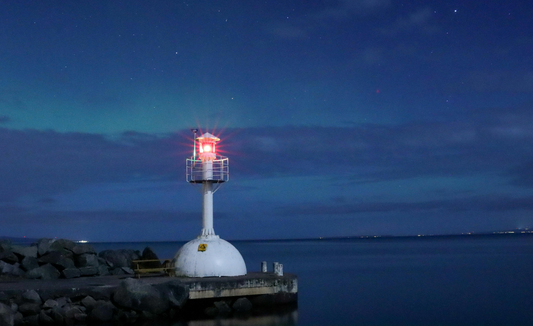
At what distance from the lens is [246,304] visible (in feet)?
63.9

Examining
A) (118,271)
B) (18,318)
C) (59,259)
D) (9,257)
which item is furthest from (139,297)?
(9,257)

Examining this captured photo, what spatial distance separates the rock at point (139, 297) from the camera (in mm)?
17609

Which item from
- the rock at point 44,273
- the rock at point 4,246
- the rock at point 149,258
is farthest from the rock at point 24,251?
the rock at point 149,258

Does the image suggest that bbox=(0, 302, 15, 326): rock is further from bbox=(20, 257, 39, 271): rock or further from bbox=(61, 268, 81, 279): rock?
bbox=(20, 257, 39, 271): rock

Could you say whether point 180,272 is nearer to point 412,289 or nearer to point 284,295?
point 284,295

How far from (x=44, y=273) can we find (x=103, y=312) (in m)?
6.14

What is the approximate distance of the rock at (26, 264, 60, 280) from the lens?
71.9 feet

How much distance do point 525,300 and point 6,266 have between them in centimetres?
2491

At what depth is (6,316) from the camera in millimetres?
15734

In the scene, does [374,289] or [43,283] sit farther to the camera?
[374,289]

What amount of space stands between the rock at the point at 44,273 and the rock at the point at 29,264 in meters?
1.00

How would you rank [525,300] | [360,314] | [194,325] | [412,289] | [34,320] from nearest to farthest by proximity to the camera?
1. [34,320]
2. [194,325]
3. [360,314]
4. [525,300]
5. [412,289]

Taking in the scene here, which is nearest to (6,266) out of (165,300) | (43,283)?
(43,283)

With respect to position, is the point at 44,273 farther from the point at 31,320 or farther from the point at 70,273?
the point at 31,320
